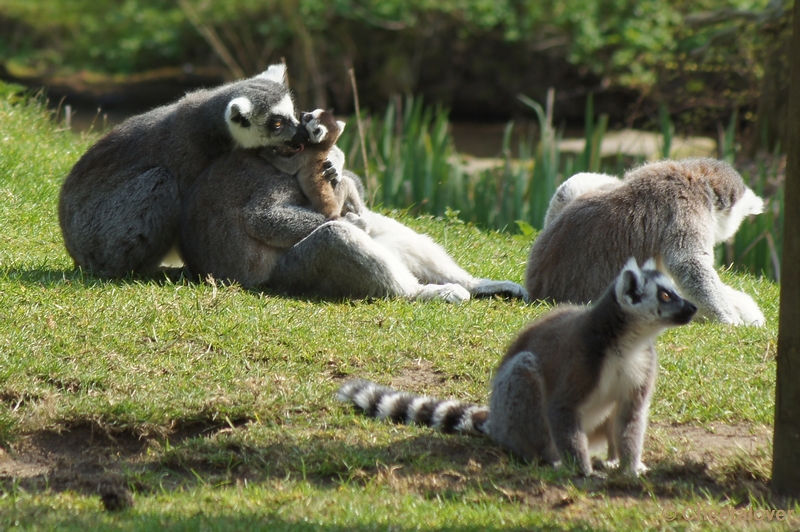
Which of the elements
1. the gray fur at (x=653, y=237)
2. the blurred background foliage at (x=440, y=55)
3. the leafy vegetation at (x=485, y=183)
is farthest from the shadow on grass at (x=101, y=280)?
the blurred background foliage at (x=440, y=55)

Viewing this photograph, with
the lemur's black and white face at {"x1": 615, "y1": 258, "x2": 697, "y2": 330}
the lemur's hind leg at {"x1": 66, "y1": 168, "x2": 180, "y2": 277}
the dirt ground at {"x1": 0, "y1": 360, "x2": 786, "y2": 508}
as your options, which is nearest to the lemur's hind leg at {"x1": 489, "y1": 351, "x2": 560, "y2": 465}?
the dirt ground at {"x1": 0, "y1": 360, "x2": 786, "y2": 508}

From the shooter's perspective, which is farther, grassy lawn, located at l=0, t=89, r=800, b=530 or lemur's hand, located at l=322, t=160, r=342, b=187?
lemur's hand, located at l=322, t=160, r=342, b=187

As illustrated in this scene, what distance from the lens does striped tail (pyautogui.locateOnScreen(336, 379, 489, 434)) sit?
4668mm

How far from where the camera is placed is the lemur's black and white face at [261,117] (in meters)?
6.72

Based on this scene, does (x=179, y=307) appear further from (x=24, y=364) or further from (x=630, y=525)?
(x=630, y=525)

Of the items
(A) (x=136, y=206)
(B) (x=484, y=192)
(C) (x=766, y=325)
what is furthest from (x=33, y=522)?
(B) (x=484, y=192)

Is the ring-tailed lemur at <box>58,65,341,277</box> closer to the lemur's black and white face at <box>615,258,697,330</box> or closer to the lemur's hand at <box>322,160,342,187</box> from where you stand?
the lemur's hand at <box>322,160,342,187</box>

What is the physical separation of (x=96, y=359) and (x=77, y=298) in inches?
39.9

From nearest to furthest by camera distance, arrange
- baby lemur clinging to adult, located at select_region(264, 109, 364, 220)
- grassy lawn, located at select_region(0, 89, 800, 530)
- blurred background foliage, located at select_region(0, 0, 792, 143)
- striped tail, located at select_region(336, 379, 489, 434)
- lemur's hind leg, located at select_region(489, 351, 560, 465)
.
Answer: grassy lawn, located at select_region(0, 89, 800, 530), lemur's hind leg, located at select_region(489, 351, 560, 465), striped tail, located at select_region(336, 379, 489, 434), baby lemur clinging to adult, located at select_region(264, 109, 364, 220), blurred background foliage, located at select_region(0, 0, 792, 143)

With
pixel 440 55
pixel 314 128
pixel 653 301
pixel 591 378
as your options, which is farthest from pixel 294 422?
pixel 440 55

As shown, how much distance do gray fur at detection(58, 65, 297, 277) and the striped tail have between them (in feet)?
8.53

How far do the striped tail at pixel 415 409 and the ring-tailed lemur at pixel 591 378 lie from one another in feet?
0.77

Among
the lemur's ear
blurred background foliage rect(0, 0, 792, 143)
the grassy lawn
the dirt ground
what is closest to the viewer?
the grassy lawn

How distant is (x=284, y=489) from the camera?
402 cm
